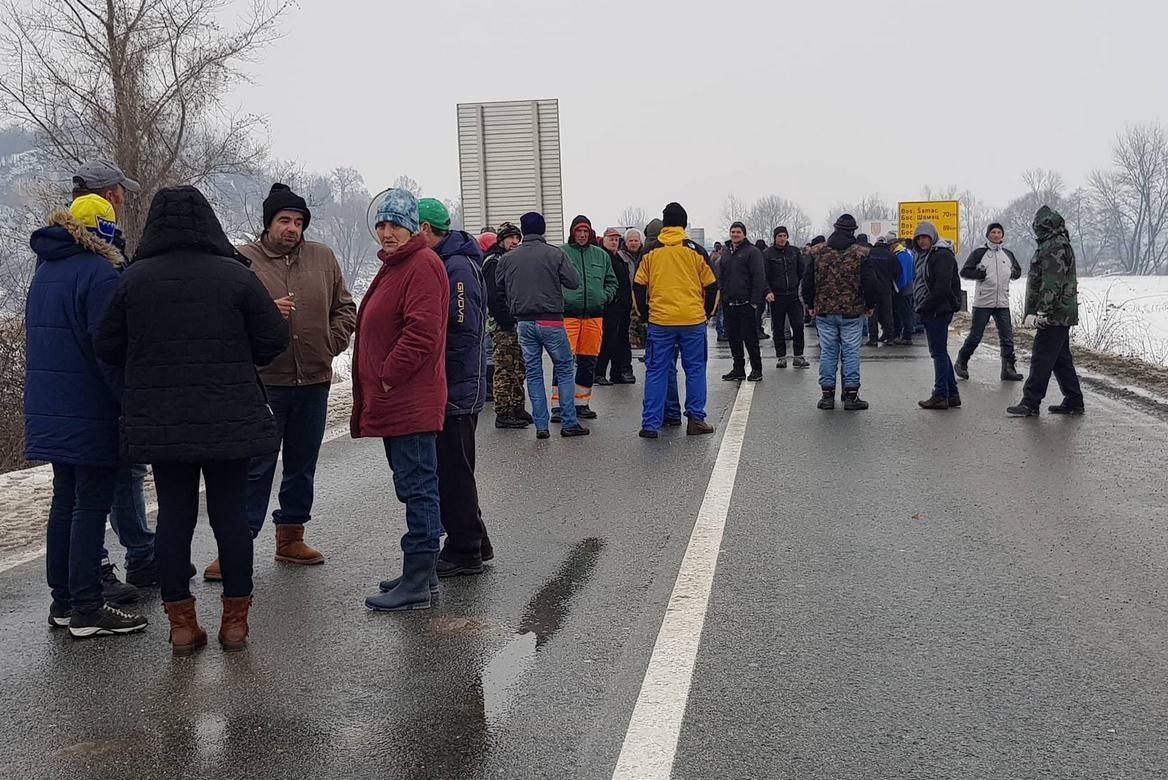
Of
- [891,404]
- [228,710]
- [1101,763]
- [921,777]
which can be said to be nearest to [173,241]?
[228,710]

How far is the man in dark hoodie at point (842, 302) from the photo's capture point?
1205 cm

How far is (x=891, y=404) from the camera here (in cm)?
1232

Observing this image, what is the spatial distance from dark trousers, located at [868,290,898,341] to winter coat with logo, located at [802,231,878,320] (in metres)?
7.73

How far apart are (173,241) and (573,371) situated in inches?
256

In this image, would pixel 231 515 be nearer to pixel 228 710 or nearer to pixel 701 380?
pixel 228 710

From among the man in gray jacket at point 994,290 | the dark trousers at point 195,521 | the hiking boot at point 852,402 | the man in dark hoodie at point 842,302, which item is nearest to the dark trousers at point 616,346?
the man in dark hoodie at point 842,302

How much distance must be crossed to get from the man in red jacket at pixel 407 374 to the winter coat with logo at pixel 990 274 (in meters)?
10.5

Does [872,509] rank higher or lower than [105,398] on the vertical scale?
lower

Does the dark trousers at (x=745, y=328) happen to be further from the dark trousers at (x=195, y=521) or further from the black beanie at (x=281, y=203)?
the dark trousers at (x=195, y=521)

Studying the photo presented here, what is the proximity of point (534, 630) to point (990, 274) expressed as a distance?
11.2 m

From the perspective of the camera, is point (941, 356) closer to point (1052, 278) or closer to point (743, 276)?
point (1052, 278)

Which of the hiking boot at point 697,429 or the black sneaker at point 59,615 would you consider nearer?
the black sneaker at point 59,615

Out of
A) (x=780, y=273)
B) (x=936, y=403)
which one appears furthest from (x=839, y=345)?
(x=780, y=273)

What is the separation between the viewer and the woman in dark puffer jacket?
4.57m
